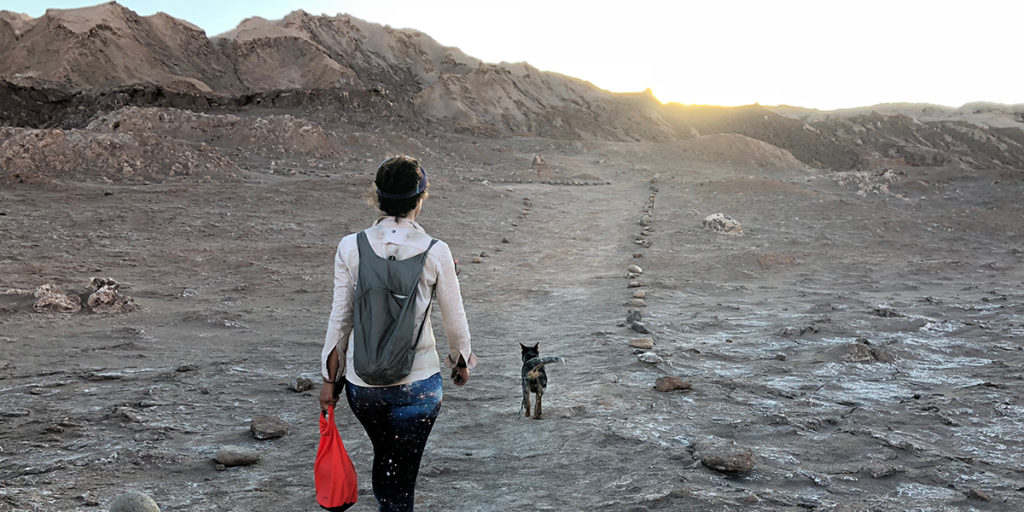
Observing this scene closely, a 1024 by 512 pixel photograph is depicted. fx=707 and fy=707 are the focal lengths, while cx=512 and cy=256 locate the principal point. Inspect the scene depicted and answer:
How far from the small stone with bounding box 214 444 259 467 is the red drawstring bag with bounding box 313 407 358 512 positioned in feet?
5.13

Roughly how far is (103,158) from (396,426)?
661 inches

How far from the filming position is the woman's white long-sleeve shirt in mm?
2521

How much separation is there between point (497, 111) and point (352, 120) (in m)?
21.2

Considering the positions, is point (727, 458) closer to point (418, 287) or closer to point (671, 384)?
point (671, 384)

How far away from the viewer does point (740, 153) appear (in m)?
30.8

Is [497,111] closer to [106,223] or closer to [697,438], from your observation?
[106,223]

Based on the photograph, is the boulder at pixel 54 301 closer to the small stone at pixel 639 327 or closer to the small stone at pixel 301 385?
the small stone at pixel 301 385

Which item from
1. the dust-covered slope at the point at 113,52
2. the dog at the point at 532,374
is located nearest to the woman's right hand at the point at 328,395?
the dog at the point at 532,374

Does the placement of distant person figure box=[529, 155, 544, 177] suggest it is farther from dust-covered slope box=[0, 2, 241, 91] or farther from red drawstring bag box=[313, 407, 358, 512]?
dust-covered slope box=[0, 2, 241, 91]

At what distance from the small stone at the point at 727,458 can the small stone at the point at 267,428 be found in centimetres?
252

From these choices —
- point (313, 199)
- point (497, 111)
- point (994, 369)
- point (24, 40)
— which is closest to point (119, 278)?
point (313, 199)

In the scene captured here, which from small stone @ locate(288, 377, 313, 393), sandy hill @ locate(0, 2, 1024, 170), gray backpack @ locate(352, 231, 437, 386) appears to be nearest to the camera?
gray backpack @ locate(352, 231, 437, 386)

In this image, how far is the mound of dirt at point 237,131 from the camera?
875 inches

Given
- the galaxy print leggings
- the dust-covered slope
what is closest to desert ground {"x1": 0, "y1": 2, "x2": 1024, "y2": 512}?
the galaxy print leggings
